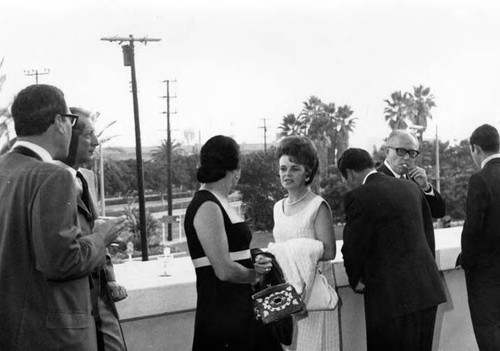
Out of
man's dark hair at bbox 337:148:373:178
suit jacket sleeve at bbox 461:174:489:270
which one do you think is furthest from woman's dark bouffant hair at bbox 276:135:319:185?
suit jacket sleeve at bbox 461:174:489:270

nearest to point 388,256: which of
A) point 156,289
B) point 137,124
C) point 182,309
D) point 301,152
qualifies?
point 301,152

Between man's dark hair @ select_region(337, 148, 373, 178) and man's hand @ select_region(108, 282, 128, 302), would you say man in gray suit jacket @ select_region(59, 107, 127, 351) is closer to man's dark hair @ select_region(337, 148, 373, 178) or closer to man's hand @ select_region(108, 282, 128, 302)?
man's hand @ select_region(108, 282, 128, 302)

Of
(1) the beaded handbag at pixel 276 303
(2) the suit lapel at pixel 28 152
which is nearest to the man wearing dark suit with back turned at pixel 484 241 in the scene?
(1) the beaded handbag at pixel 276 303

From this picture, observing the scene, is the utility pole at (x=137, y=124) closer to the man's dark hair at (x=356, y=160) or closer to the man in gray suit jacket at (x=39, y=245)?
the man's dark hair at (x=356, y=160)

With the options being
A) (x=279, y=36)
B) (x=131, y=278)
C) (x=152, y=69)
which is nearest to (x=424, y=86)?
(x=279, y=36)

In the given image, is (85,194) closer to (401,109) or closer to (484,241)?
(484,241)

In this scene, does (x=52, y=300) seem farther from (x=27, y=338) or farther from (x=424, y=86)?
(x=424, y=86)

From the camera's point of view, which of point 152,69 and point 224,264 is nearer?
point 224,264

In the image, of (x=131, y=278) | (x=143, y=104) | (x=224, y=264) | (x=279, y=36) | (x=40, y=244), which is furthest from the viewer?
(x=279, y=36)

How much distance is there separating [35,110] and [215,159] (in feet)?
2.90

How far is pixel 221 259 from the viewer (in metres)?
2.63

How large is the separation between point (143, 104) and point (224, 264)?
57709 mm

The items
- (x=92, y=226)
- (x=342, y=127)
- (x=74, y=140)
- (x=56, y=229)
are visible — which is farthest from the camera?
(x=342, y=127)

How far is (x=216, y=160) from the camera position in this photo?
2787 millimetres
